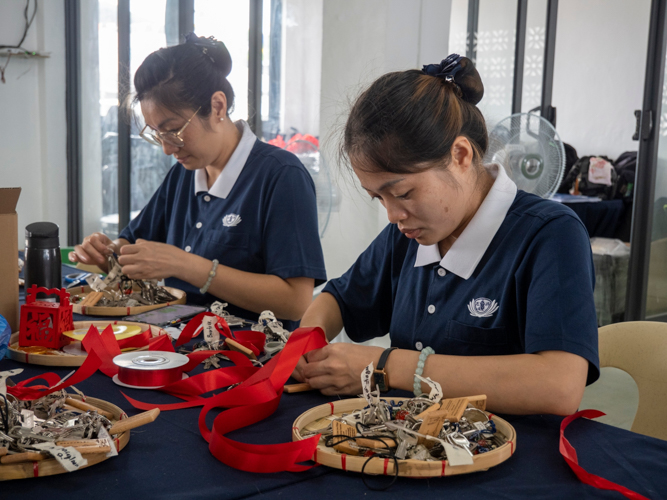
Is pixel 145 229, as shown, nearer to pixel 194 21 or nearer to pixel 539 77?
pixel 194 21

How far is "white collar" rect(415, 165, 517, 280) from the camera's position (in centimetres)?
111

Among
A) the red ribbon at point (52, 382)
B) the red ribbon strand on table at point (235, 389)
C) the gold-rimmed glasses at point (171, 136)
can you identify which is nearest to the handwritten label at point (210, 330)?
the red ribbon strand on table at point (235, 389)

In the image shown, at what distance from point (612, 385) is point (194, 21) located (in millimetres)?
3338

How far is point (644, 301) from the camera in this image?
3.70 metres

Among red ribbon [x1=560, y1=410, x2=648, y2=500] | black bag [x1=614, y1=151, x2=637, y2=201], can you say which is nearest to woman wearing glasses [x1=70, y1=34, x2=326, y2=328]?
red ribbon [x1=560, y1=410, x2=648, y2=500]

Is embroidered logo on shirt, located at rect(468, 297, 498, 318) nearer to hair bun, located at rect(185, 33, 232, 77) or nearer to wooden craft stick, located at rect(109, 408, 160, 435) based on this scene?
→ wooden craft stick, located at rect(109, 408, 160, 435)

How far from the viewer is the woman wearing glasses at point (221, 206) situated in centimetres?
157

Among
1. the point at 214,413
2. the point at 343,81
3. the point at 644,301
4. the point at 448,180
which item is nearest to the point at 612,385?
the point at 644,301

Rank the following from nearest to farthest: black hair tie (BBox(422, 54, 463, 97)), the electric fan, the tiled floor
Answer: black hair tie (BBox(422, 54, 463, 97)) < the tiled floor < the electric fan

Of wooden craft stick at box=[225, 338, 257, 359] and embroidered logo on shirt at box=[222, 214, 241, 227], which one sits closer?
wooden craft stick at box=[225, 338, 257, 359]

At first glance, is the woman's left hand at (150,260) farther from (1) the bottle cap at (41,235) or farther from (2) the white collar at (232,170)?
(2) the white collar at (232,170)

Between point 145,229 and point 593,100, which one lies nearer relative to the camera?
point 145,229

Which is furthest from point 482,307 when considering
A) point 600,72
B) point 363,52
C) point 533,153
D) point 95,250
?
point 600,72

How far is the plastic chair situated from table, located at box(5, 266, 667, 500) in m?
0.41
